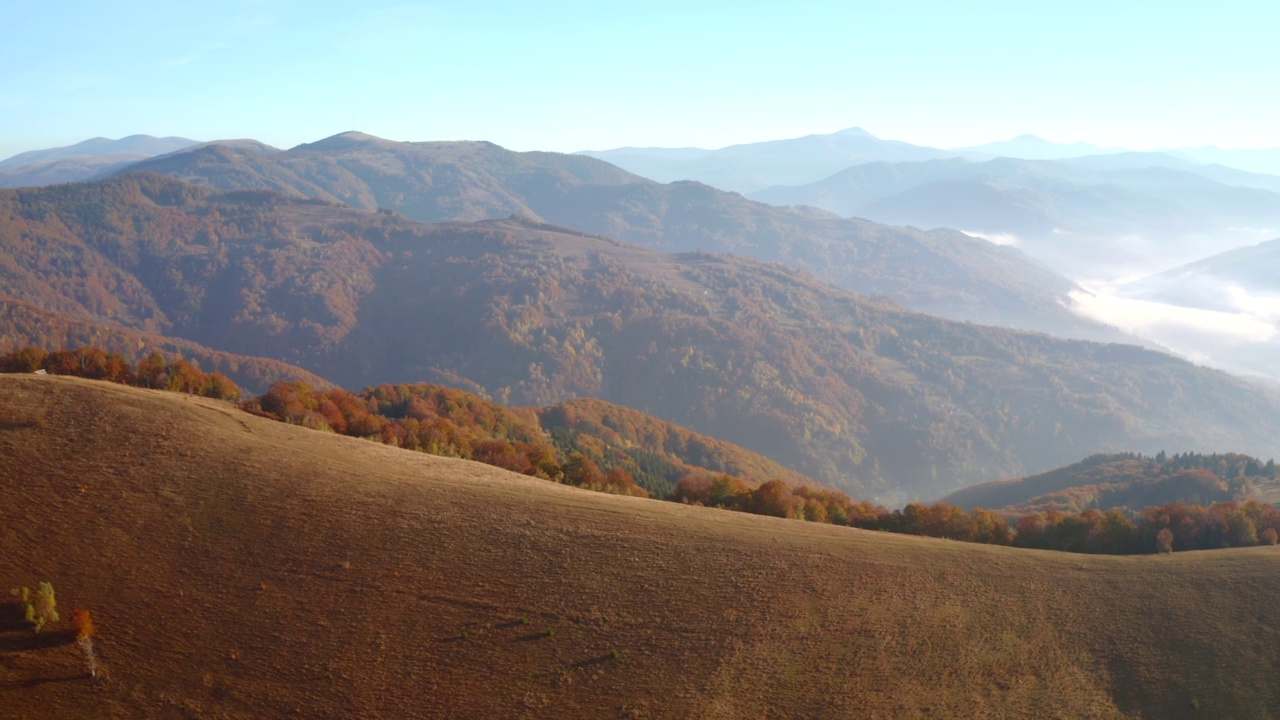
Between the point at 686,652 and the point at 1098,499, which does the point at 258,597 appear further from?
the point at 1098,499

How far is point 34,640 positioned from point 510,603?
69.0ft

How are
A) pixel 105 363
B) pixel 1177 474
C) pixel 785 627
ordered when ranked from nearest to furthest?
1. pixel 785 627
2. pixel 105 363
3. pixel 1177 474

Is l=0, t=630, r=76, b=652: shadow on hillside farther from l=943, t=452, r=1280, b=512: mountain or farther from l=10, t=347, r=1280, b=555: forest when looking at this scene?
l=943, t=452, r=1280, b=512: mountain

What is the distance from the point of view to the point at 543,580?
150ft

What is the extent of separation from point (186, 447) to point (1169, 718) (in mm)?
58565

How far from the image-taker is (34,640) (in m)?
36.4

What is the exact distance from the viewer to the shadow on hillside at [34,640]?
117 ft

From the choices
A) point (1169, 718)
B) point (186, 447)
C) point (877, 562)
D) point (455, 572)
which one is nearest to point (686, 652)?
point (455, 572)

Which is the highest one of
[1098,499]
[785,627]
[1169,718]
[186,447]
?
[186,447]

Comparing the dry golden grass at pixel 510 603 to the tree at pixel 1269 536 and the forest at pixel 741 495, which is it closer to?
the forest at pixel 741 495

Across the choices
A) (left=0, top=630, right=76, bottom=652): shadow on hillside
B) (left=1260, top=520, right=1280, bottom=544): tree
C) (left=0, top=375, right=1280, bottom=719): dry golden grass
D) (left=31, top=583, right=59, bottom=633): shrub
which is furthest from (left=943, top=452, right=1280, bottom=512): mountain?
(left=31, top=583, right=59, bottom=633): shrub

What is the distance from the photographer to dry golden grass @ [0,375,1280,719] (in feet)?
123

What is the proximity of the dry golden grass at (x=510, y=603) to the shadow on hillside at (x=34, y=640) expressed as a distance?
0.22m

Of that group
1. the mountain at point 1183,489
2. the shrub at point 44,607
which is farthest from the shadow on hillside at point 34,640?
the mountain at point 1183,489
